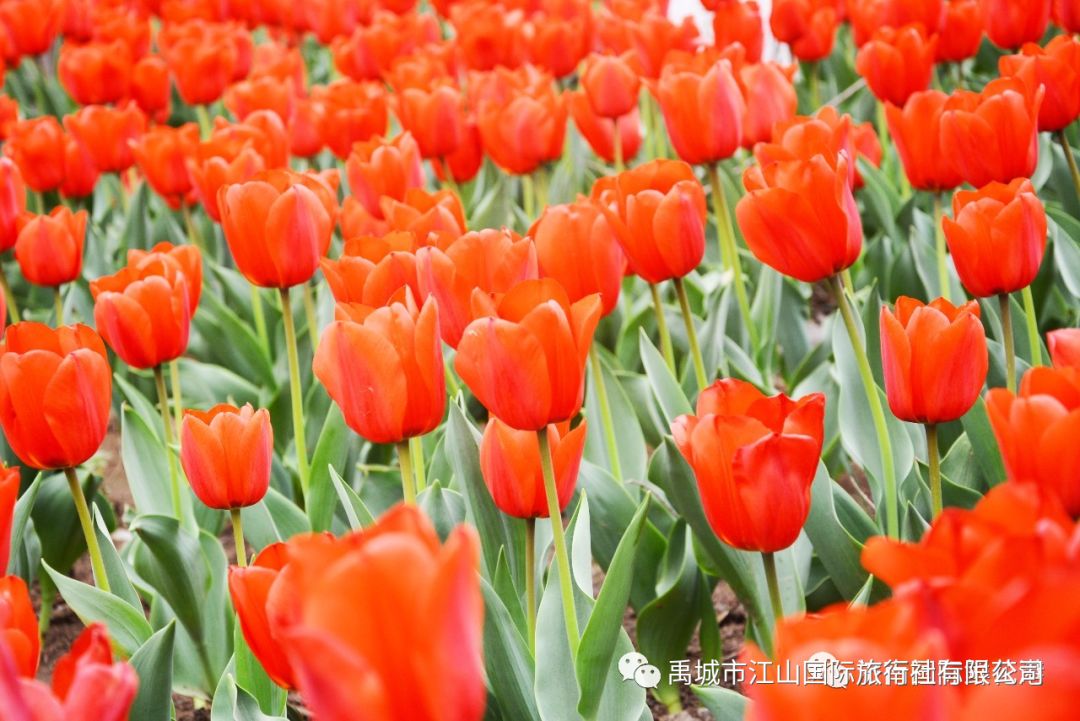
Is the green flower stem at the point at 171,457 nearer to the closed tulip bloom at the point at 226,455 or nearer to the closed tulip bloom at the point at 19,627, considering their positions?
the closed tulip bloom at the point at 226,455

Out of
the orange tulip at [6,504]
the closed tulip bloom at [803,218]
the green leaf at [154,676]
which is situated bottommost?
the green leaf at [154,676]

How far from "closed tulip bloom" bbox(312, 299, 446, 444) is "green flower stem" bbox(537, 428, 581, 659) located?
153mm

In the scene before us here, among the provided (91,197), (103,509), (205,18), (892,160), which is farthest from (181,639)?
(205,18)

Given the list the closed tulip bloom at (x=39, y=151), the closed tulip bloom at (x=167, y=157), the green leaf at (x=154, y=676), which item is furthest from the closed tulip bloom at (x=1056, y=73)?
the closed tulip bloom at (x=39, y=151)

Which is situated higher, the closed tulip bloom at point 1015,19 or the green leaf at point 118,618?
the closed tulip bloom at point 1015,19

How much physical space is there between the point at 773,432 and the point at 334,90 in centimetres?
217

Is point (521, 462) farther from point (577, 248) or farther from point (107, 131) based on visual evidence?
point (107, 131)

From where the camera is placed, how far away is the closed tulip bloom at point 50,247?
7.61ft

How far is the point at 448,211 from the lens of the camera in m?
1.91

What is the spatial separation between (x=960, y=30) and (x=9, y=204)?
2.10m

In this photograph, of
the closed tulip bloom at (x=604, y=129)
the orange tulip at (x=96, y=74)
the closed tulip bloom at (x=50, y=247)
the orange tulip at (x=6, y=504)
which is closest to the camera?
the orange tulip at (x=6, y=504)

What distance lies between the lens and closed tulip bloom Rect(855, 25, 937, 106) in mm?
2457

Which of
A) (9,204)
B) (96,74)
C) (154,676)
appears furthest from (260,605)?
(96,74)

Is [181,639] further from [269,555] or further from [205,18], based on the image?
[205,18]
